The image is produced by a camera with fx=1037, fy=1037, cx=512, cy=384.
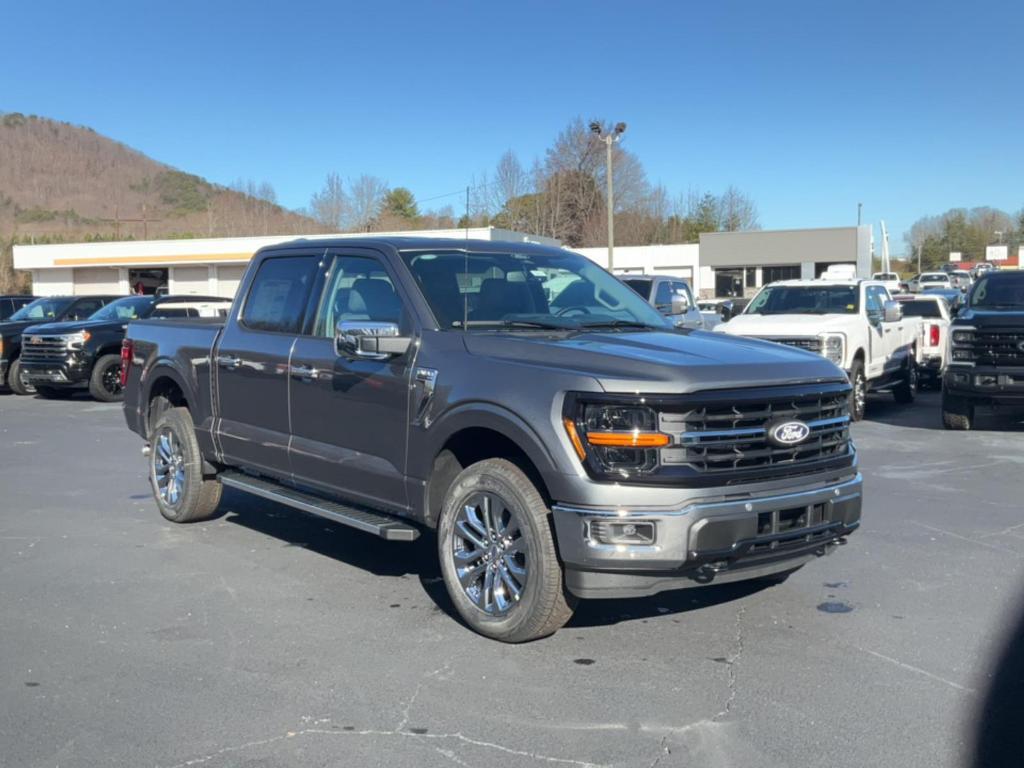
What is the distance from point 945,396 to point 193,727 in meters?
10.7

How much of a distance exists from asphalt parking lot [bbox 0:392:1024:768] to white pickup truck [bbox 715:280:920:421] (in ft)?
18.4

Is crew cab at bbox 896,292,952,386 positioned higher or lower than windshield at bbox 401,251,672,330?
lower

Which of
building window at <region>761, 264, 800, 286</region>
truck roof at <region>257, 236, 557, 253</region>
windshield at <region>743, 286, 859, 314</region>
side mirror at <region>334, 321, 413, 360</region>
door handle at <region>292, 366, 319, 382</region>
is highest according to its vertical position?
building window at <region>761, 264, 800, 286</region>

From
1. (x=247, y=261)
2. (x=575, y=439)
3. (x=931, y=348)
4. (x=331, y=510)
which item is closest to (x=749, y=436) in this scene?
(x=575, y=439)

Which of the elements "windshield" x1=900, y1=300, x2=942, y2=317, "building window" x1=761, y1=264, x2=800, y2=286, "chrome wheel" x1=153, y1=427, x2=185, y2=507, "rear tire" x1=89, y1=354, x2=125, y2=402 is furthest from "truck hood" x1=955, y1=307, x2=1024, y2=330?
"building window" x1=761, y1=264, x2=800, y2=286

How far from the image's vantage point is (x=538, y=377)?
15.9 feet

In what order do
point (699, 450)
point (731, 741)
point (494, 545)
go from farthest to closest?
1. point (494, 545)
2. point (699, 450)
3. point (731, 741)

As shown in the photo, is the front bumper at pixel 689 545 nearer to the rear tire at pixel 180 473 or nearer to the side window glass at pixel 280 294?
the side window glass at pixel 280 294

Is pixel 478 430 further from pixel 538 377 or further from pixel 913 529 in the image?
pixel 913 529

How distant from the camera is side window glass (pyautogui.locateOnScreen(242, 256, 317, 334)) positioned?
6.62 metres

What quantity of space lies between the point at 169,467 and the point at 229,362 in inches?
51.1

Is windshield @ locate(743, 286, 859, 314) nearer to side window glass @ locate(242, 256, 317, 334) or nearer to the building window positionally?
side window glass @ locate(242, 256, 317, 334)

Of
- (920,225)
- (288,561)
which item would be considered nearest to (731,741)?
(288,561)

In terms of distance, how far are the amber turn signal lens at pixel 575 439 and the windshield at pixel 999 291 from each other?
9.93 m
